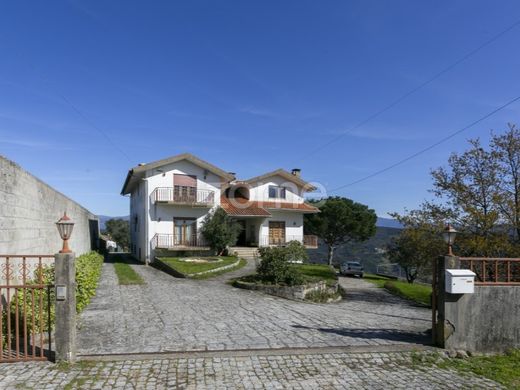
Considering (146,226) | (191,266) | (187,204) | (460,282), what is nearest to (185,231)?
(187,204)

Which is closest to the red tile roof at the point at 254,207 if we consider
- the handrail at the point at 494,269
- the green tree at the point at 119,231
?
the handrail at the point at 494,269

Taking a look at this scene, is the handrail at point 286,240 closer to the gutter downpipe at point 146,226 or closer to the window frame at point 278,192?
the window frame at point 278,192

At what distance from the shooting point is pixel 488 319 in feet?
24.1

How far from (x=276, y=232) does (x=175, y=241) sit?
30.2 ft

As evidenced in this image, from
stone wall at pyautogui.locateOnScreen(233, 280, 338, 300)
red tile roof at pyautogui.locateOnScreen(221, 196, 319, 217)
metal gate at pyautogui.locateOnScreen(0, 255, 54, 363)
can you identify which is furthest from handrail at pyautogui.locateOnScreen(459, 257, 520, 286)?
red tile roof at pyautogui.locateOnScreen(221, 196, 319, 217)

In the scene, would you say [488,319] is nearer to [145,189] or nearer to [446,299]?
[446,299]

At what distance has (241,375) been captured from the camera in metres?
5.78

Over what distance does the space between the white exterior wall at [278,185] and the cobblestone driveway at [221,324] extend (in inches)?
734

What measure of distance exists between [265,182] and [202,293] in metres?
19.7

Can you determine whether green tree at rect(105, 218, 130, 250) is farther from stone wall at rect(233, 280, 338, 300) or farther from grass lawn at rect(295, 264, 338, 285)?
stone wall at rect(233, 280, 338, 300)

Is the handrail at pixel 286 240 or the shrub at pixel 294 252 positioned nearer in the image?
the shrub at pixel 294 252

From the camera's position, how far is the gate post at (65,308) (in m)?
6.05

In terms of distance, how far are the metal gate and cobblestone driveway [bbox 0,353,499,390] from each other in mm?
405

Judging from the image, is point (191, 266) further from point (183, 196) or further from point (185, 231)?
point (183, 196)
